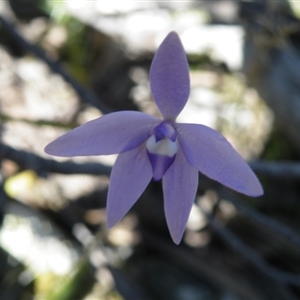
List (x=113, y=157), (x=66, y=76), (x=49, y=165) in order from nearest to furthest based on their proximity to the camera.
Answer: (x=49, y=165) → (x=66, y=76) → (x=113, y=157)

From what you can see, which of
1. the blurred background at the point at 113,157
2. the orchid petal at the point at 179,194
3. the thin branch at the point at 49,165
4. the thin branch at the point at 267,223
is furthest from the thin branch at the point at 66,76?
the orchid petal at the point at 179,194

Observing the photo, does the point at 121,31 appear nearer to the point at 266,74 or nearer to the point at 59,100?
the point at 59,100

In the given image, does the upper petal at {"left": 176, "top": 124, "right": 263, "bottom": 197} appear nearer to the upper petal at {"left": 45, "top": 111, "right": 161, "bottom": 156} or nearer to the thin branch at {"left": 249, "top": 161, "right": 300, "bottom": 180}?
the upper petal at {"left": 45, "top": 111, "right": 161, "bottom": 156}

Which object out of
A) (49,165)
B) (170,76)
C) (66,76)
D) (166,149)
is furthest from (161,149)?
(66,76)

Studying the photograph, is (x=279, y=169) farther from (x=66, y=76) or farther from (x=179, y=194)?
(x=66, y=76)

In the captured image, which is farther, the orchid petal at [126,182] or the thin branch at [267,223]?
the thin branch at [267,223]

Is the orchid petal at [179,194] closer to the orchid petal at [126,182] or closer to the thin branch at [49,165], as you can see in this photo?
the orchid petal at [126,182]
